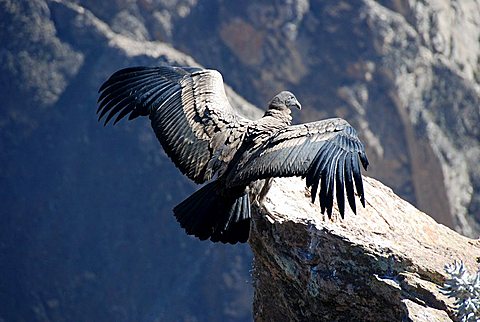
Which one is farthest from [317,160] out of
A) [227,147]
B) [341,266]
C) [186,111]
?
[186,111]

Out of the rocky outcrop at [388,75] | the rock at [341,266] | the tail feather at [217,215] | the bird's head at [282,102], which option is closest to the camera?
the rock at [341,266]

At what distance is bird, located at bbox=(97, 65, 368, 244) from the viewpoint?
7918 millimetres

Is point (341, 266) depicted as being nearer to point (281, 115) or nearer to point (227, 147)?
point (227, 147)

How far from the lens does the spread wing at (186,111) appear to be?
8.89m

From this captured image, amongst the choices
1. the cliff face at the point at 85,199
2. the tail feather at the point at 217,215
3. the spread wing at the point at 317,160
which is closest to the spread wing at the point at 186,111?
the tail feather at the point at 217,215

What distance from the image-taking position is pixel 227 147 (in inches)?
346

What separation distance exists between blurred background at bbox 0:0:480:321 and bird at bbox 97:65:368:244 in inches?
1056

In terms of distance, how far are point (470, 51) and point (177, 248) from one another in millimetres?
13227

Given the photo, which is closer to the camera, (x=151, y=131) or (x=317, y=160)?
(x=317, y=160)

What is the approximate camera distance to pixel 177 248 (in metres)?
37.0

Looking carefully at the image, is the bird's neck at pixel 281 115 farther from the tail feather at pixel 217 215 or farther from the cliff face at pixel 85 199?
the cliff face at pixel 85 199

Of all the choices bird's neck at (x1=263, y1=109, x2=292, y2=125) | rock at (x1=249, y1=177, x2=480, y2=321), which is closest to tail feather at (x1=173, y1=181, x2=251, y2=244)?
rock at (x1=249, y1=177, x2=480, y2=321)

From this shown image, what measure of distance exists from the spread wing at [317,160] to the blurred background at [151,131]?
28.3 m

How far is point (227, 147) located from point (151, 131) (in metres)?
29.2
